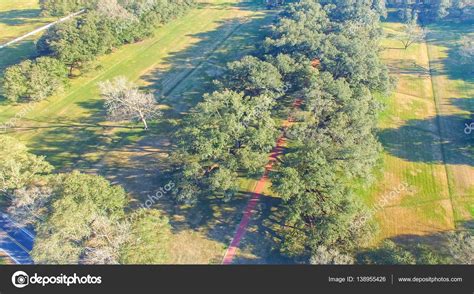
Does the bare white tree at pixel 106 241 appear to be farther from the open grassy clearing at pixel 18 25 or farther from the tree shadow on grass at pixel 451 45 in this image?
the tree shadow on grass at pixel 451 45

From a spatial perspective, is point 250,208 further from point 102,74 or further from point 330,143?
point 102,74

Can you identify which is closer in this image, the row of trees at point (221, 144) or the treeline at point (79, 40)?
the row of trees at point (221, 144)

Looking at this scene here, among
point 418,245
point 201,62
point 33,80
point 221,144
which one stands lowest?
point 418,245

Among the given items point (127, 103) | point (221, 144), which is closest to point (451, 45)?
point (221, 144)

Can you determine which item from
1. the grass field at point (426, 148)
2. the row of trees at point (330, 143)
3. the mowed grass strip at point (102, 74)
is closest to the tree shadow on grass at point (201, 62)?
the mowed grass strip at point (102, 74)

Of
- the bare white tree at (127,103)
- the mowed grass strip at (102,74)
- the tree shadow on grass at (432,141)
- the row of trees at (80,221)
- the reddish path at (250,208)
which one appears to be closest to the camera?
the row of trees at (80,221)

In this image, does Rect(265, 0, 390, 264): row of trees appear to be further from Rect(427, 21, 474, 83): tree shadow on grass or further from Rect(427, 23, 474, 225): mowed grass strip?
Rect(427, 21, 474, 83): tree shadow on grass
